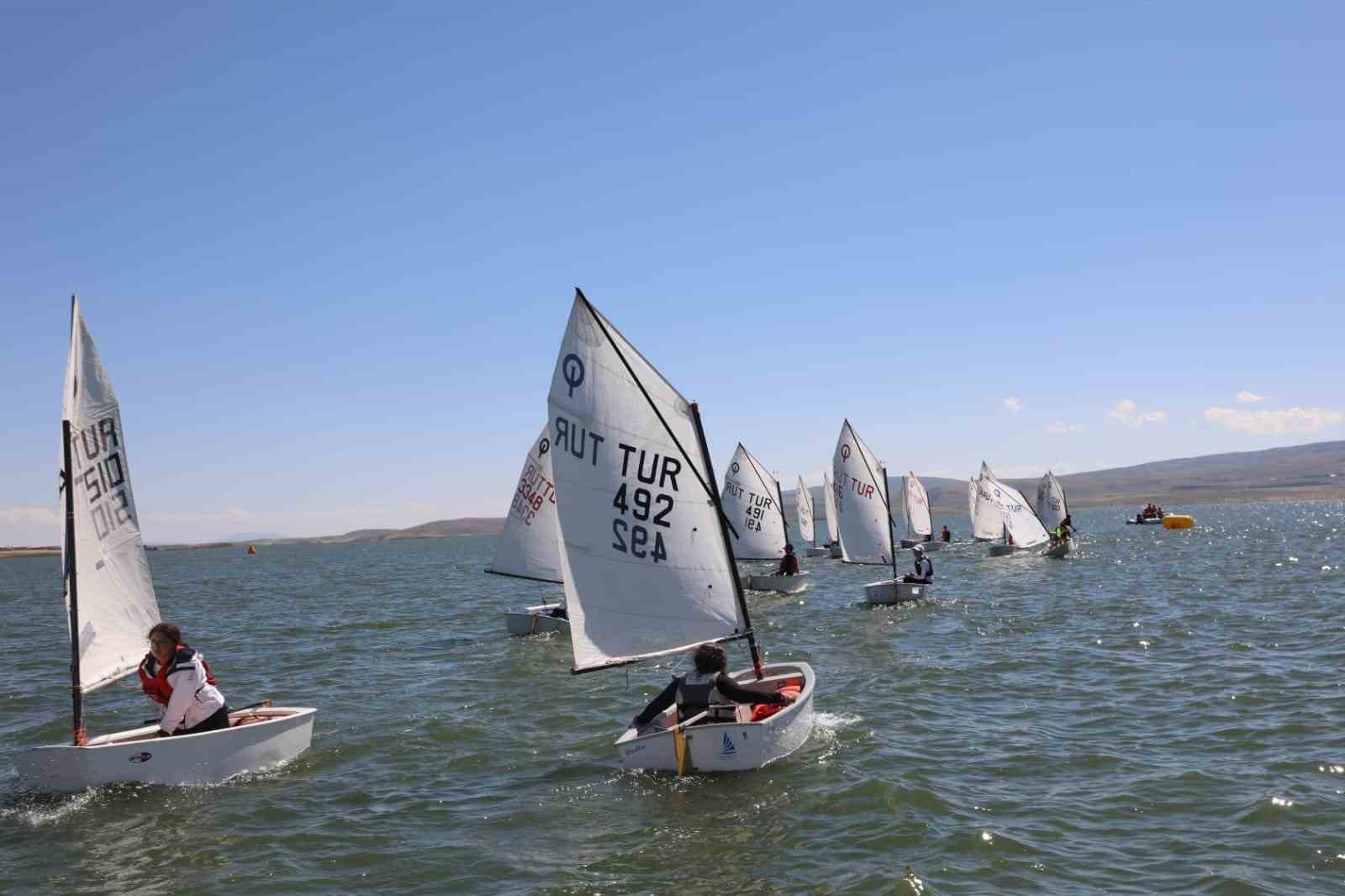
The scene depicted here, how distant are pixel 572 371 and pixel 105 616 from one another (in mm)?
8536

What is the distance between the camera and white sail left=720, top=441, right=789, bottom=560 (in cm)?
4425

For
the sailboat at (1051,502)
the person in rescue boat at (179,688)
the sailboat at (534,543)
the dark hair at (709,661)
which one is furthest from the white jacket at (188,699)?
the sailboat at (1051,502)

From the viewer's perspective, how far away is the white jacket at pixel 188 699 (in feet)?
47.1

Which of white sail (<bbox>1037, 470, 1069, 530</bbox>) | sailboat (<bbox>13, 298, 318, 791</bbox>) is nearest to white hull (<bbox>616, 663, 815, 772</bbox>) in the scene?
sailboat (<bbox>13, 298, 318, 791</bbox>)

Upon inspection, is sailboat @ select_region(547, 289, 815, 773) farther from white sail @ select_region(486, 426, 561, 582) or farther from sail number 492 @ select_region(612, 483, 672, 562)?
white sail @ select_region(486, 426, 561, 582)

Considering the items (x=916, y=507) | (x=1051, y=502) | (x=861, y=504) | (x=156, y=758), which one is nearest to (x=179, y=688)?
(x=156, y=758)

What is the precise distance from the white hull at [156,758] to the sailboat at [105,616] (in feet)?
0.04

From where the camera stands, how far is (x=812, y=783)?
45.1ft

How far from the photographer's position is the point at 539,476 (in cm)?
3092

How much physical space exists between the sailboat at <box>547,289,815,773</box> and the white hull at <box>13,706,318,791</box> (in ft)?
17.3

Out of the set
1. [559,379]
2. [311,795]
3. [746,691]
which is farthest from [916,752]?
[311,795]

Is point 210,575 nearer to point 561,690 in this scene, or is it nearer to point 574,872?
point 561,690

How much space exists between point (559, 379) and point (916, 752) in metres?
8.56

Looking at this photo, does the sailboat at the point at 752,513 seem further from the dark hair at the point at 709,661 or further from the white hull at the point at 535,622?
the dark hair at the point at 709,661
